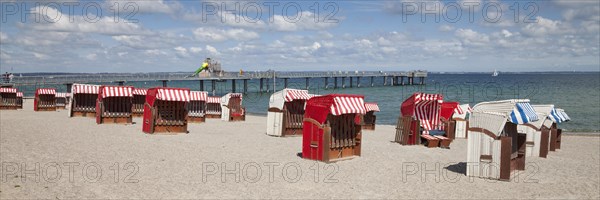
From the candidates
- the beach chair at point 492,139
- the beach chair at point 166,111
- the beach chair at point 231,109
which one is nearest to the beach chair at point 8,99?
the beach chair at point 231,109

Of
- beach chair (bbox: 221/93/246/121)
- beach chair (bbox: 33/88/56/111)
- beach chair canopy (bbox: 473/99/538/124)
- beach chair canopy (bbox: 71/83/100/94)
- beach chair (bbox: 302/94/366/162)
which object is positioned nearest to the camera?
beach chair canopy (bbox: 473/99/538/124)

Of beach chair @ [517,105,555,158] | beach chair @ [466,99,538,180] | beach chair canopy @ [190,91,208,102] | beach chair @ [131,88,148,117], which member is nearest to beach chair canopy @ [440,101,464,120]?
beach chair @ [517,105,555,158]

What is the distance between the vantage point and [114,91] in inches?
934

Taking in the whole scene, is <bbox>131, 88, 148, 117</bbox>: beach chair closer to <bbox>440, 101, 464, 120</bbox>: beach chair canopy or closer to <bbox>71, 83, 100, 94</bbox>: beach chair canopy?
<bbox>71, 83, 100, 94</bbox>: beach chair canopy

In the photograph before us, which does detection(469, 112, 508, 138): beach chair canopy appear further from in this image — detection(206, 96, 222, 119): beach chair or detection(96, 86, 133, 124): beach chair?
detection(206, 96, 222, 119): beach chair

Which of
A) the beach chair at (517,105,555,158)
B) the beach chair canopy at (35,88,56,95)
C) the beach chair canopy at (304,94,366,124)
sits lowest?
the beach chair at (517,105,555,158)

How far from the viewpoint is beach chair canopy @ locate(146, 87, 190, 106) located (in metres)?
20.0

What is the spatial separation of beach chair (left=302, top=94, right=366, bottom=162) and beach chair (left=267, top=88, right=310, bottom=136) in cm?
542

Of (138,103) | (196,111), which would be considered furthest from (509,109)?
(138,103)

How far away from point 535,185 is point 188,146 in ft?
34.8

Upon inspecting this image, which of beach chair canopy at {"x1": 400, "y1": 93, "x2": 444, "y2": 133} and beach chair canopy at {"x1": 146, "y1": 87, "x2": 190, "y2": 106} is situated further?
beach chair canopy at {"x1": 146, "y1": 87, "x2": 190, "y2": 106}

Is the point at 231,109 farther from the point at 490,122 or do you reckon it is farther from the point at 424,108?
the point at 490,122

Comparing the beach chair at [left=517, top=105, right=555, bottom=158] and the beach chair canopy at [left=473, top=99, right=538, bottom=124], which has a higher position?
the beach chair canopy at [left=473, top=99, right=538, bottom=124]

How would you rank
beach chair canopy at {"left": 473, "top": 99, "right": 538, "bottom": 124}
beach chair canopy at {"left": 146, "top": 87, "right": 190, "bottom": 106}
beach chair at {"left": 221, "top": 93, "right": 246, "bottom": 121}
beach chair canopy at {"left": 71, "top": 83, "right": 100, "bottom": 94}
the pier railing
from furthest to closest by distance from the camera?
the pier railing → beach chair at {"left": 221, "top": 93, "right": 246, "bottom": 121} → beach chair canopy at {"left": 71, "top": 83, "right": 100, "bottom": 94} → beach chair canopy at {"left": 146, "top": 87, "right": 190, "bottom": 106} → beach chair canopy at {"left": 473, "top": 99, "right": 538, "bottom": 124}
